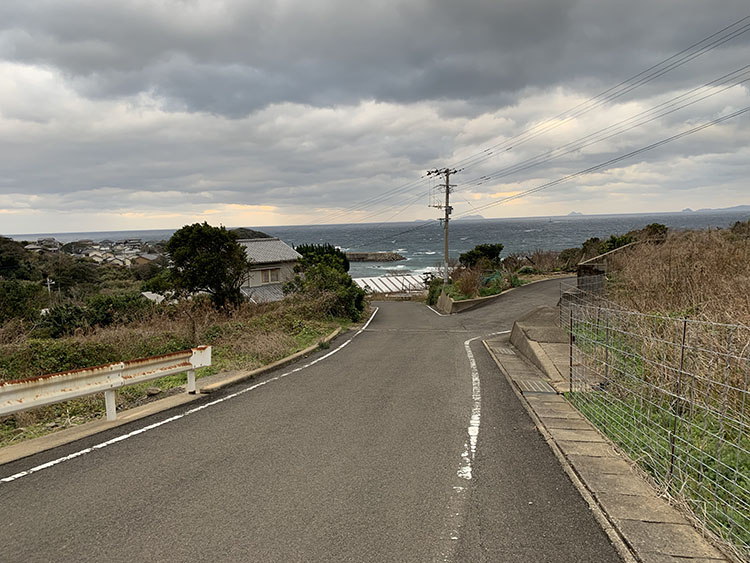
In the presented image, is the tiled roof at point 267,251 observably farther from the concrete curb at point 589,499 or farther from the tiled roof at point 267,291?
the concrete curb at point 589,499

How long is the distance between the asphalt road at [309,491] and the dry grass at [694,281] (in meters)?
3.89

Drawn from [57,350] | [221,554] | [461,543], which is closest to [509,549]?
[461,543]

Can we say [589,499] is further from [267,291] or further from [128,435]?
[267,291]

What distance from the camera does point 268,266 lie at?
4009 centimetres

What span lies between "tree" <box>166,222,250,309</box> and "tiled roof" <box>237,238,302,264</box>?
660 inches

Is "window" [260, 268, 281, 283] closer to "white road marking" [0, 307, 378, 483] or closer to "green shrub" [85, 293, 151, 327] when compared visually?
"green shrub" [85, 293, 151, 327]

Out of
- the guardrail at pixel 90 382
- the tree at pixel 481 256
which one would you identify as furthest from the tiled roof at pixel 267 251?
the guardrail at pixel 90 382

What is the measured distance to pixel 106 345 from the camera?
10914 mm

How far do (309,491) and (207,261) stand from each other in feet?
59.9

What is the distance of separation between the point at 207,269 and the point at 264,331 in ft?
28.1

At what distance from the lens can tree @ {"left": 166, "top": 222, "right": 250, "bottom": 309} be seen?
68.5ft

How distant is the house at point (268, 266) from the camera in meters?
38.1

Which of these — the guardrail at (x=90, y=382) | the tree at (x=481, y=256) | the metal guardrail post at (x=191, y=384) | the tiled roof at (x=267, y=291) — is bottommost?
the tiled roof at (x=267, y=291)

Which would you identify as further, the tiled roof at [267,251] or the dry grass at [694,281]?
the tiled roof at [267,251]
